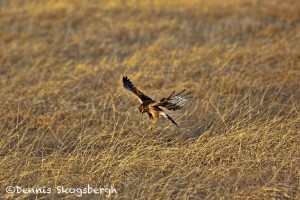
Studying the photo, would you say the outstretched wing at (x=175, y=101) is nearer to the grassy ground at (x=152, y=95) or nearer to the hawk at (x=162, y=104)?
the hawk at (x=162, y=104)

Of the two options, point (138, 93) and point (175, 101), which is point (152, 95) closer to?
point (138, 93)

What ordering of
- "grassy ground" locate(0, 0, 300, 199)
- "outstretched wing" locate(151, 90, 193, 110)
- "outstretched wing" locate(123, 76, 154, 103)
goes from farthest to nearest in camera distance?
"outstretched wing" locate(123, 76, 154, 103)
"outstretched wing" locate(151, 90, 193, 110)
"grassy ground" locate(0, 0, 300, 199)

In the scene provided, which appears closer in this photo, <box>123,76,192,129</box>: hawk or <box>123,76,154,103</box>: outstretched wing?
<box>123,76,192,129</box>: hawk

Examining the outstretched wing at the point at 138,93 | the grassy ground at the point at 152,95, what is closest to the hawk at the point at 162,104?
the outstretched wing at the point at 138,93

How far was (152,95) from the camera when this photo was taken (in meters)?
7.95

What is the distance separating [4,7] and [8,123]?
877 cm

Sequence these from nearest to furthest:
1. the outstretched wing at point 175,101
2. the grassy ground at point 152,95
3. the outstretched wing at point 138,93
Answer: the grassy ground at point 152,95, the outstretched wing at point 175,101, the outstretched wing at point 138,93

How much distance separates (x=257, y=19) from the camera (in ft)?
41.9

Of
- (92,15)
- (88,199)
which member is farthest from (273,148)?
(92,15)

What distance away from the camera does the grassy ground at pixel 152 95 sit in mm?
4812


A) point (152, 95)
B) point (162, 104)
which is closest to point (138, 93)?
point (162, 104)

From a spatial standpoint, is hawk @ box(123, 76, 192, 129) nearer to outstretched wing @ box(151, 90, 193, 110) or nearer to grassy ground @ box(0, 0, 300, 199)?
outstretched wing @ box(151, 90, 193, 110)

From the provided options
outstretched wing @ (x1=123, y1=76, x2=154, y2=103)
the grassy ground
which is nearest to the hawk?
outstretched wing @ (x1=123, y1=76, x2=154, y2=103)

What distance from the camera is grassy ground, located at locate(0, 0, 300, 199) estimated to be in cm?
481
